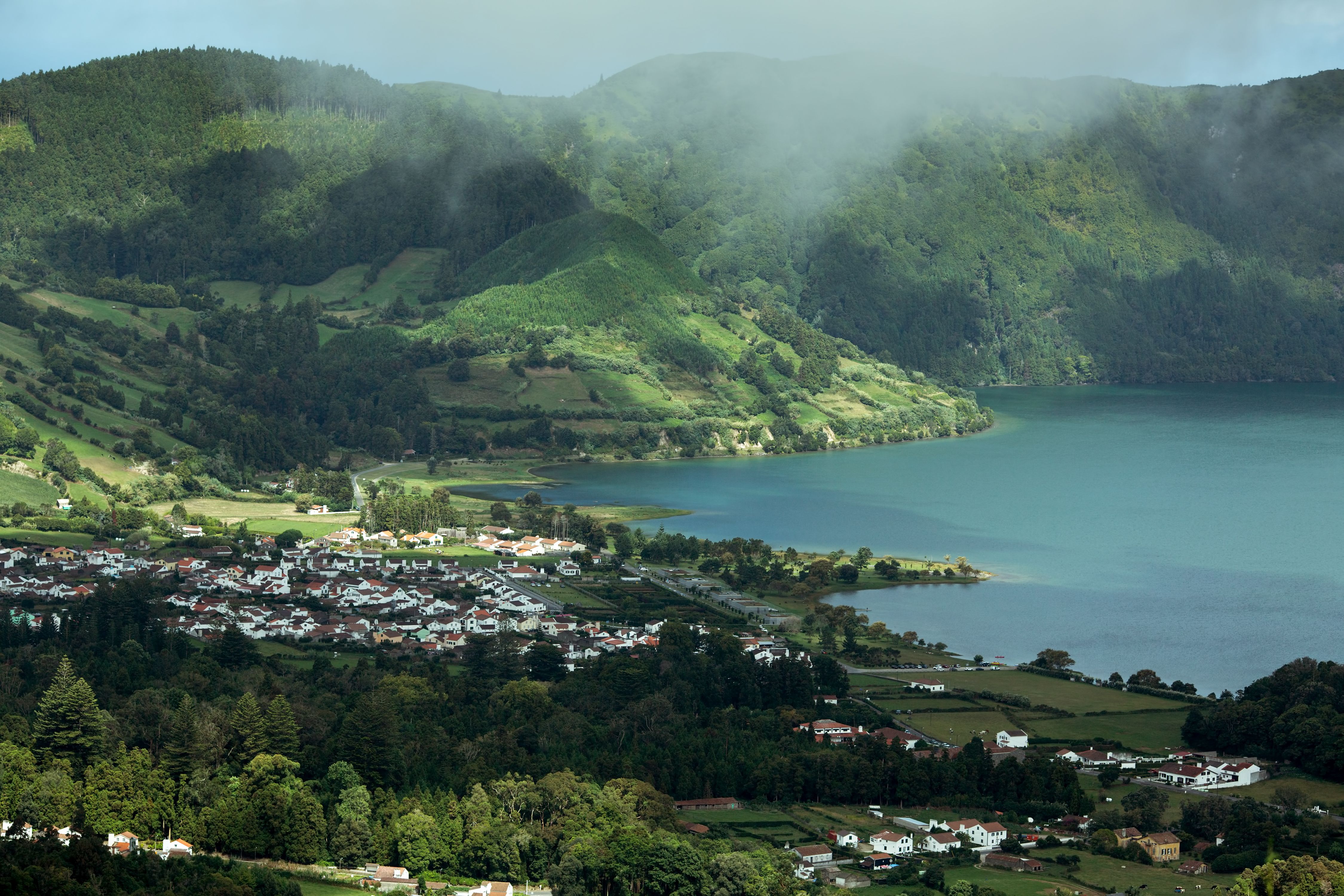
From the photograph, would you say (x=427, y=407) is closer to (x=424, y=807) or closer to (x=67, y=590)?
(x=67, y=590)

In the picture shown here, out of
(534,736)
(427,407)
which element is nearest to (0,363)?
(427,407)

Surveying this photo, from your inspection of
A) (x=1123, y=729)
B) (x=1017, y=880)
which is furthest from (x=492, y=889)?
(x=1123, y=729)

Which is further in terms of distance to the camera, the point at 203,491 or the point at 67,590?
the point at 203,491

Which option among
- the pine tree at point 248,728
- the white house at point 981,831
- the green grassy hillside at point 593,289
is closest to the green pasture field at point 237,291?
the green grassy hillside at point 593,289

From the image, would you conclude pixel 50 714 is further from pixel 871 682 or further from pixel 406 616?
pixel 871 682

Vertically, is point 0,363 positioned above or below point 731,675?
above
